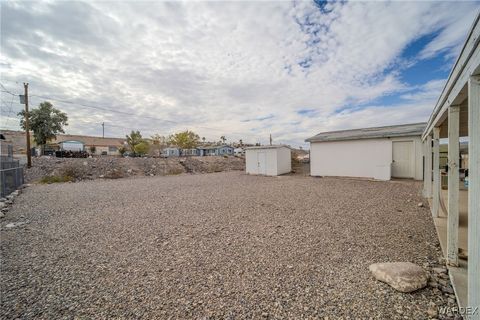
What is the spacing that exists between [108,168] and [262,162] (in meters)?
13.3

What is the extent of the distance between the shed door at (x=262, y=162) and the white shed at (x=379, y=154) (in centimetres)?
461

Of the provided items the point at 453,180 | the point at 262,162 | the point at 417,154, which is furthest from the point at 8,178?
the point at 417,154

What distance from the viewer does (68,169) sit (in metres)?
15.0

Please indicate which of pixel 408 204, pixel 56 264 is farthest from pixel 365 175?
pixel 56 264

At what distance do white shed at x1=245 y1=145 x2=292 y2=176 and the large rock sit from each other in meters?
12.7

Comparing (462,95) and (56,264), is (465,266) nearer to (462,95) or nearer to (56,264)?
(462,95)

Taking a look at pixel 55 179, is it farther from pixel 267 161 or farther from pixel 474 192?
pixel 474 192

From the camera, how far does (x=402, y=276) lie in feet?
7.84

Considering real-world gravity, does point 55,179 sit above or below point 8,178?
below

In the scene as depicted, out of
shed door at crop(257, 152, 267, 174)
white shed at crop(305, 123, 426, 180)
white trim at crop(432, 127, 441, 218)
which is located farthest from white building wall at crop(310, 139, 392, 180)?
white trim at crop(432, 127, 441, 218)

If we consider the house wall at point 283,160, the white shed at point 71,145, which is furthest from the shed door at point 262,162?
the white shed at point 71,145

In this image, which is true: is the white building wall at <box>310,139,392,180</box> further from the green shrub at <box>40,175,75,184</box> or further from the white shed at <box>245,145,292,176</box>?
the green shrub at <box>40,175,75,184</box>

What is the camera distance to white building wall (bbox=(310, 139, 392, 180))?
1080 cm

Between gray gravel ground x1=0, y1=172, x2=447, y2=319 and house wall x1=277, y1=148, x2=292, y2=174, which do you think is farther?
house wall x1=277, y1=148, x2=292, y2=174
